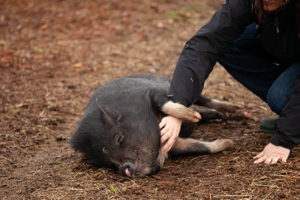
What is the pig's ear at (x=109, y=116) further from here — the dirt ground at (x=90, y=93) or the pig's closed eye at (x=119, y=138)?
the dirt ground at (x=90, y=93)

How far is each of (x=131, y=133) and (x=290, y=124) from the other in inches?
49.8

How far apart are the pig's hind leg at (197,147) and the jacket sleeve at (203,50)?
1.86 feet

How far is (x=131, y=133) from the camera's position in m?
3.11

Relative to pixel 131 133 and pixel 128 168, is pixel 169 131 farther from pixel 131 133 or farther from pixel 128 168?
pixel 128 168

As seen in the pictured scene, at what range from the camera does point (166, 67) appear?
21.0ft

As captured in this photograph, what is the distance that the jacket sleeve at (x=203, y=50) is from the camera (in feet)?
10.1

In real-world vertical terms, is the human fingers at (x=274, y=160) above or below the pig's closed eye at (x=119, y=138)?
below

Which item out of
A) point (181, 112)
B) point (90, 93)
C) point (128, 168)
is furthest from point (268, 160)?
point (90, 93)

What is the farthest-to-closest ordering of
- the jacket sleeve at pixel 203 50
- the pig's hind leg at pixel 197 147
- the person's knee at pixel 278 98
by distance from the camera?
the pig's hind leg at pixel 197 147 → the person's knee at pixel 278 98 → the jacket sleeve at pixel 203 50

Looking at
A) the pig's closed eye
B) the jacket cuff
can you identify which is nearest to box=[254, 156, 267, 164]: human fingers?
the jacket cuff

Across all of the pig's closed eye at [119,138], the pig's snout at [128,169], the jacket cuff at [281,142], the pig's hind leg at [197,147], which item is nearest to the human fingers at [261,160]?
the jacket cuff at [281,142]

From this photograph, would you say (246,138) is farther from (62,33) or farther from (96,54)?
(62,33)

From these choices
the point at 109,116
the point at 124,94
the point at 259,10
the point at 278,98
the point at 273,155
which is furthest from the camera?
the point at 124,94

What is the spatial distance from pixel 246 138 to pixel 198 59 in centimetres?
117
